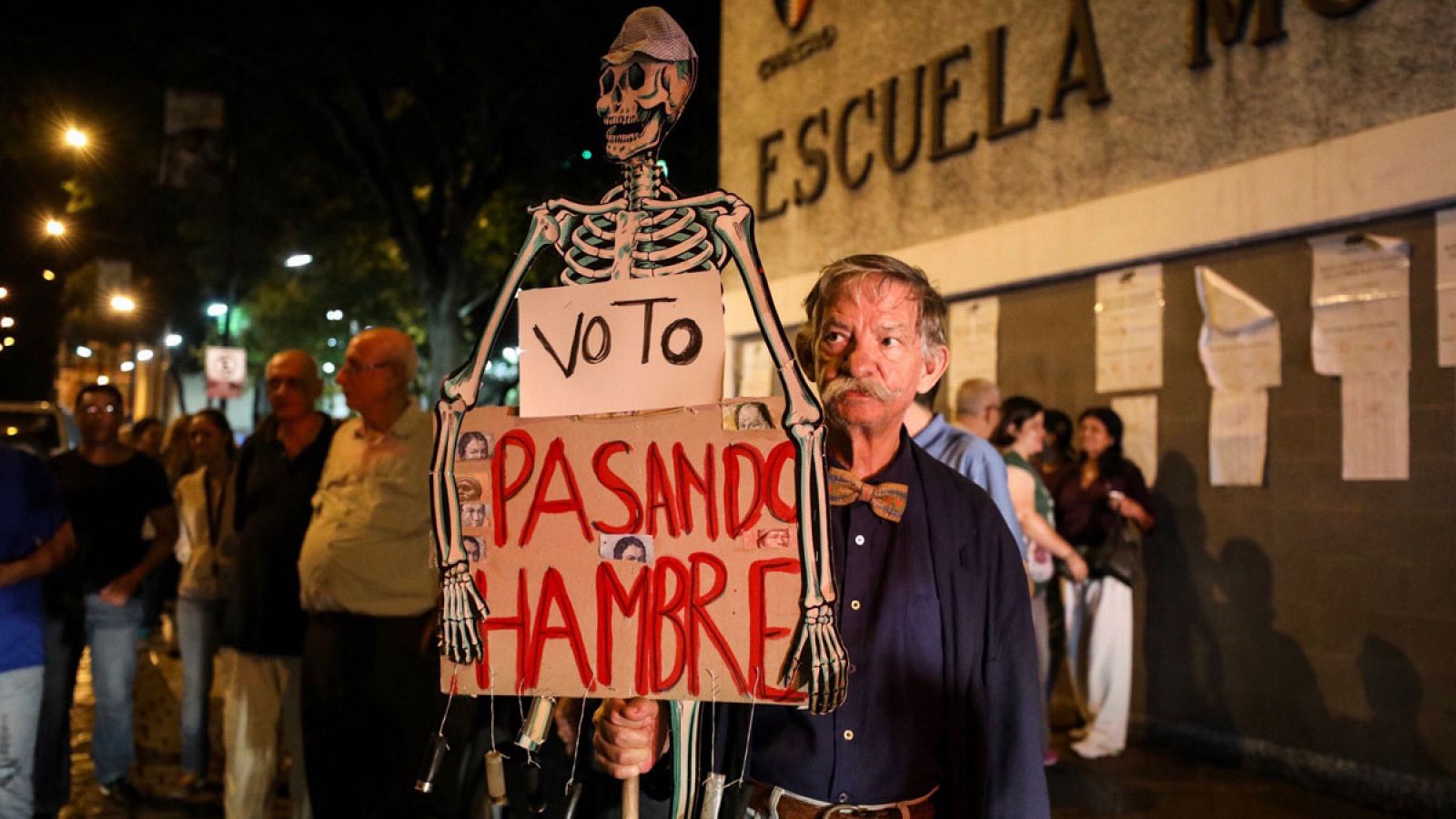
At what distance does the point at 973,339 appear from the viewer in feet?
33.4

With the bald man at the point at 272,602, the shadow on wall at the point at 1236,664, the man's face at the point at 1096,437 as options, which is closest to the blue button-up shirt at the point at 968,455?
the bald man at the point at 272,602

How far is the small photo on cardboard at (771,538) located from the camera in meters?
2.40

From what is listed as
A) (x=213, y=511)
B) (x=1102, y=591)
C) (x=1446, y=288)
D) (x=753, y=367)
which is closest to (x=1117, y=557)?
(x=1102, y=591)

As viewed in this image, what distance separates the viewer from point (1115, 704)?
7.88m

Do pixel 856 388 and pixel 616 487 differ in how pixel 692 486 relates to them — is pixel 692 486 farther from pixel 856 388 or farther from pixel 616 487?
pixel 856 388

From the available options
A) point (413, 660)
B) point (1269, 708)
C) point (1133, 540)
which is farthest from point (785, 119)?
point (413, 660)

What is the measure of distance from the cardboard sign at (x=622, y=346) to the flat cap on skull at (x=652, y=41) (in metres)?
0.47

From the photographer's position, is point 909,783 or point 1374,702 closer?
point 909,783

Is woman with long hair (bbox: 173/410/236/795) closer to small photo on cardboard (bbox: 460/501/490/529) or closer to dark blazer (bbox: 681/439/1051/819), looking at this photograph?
small photo on cardboard (bbox: 460/501/490/529)

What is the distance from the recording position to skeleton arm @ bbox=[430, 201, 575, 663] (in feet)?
8.39

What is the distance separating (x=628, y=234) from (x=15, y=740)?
11.4ft

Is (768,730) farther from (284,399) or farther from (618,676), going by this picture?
(284,399)

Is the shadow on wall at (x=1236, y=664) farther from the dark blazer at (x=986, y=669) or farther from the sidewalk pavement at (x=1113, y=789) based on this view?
the dark blazer at (x=986, y=669)

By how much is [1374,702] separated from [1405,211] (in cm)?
262
